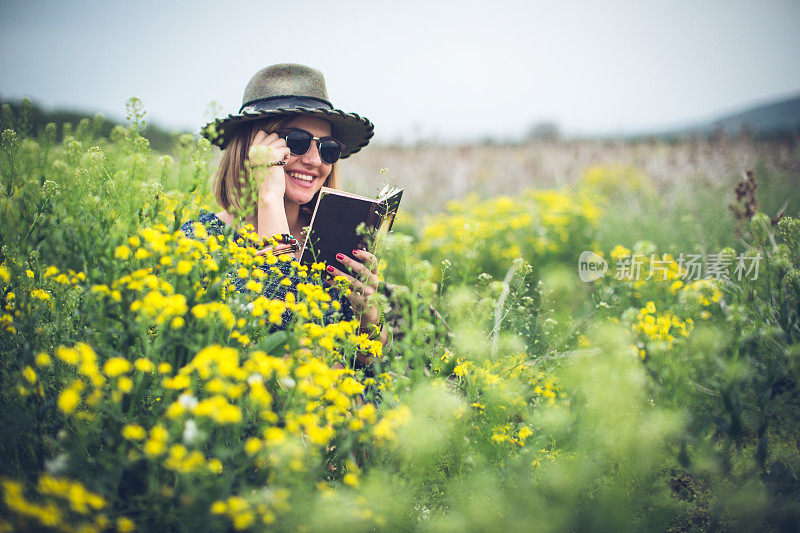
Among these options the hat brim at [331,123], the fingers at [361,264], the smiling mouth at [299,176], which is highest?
the hat brim at [331,123]

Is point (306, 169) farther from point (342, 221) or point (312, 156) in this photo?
point (342, 221)

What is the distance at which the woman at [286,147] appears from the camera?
2176 millimetres

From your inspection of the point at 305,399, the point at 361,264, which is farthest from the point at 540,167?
the point at 305,399

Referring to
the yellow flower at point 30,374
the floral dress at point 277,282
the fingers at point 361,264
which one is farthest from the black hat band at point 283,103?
the yellow flower at point 30,374

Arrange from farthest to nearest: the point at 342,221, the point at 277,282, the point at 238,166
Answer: the point at 238,166, the point at 277,282, the point at 342,221

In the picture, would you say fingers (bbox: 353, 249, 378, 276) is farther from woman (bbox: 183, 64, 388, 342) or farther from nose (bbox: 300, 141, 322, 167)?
nose (bbox: 300, 141, 322, 167)

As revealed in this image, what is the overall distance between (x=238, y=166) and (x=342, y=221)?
970 millimetres

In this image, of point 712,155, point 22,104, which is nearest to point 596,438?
point 22,104

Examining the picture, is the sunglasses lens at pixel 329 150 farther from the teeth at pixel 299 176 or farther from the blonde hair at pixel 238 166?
the blonde hair at pixel 238 166

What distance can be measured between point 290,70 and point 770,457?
10.0 feet

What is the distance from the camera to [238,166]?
2475mm

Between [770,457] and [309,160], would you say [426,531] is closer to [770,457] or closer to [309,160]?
[770,457]

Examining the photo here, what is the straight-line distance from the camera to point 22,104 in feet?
6.63

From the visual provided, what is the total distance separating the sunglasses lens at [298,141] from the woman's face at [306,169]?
0.05 m
